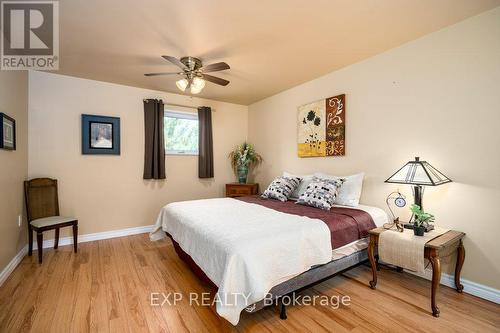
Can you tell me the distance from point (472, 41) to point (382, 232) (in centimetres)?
198

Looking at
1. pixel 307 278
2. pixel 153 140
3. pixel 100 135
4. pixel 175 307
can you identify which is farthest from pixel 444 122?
pixel 100 135

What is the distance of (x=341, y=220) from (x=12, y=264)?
145 inches

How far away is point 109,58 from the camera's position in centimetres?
286

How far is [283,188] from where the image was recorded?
3363mm

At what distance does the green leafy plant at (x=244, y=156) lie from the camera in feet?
15.4

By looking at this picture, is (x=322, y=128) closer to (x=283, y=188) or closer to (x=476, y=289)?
(x=283, y=188)

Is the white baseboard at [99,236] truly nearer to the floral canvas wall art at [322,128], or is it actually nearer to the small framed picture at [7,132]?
the small framed picture at [7,132]

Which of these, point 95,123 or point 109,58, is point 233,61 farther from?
point 95,123

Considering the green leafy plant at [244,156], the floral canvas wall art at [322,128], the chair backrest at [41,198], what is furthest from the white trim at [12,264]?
the floral canvas wall art at [322,128]

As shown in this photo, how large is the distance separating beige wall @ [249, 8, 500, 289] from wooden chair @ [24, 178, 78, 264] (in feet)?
12.6

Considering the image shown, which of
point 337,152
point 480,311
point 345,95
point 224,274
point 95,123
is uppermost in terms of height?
point 345,95

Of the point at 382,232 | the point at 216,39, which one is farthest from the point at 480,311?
the point at 216,39

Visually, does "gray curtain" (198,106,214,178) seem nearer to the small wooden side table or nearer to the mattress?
the mattress

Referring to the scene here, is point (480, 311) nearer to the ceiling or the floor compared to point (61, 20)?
nearer to the floor
